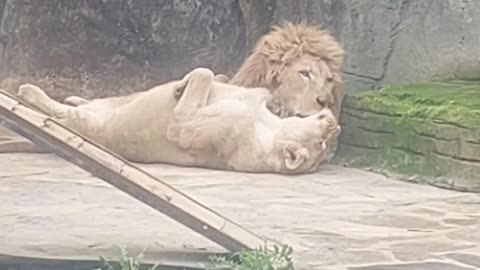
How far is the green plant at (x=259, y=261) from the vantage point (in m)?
3.29

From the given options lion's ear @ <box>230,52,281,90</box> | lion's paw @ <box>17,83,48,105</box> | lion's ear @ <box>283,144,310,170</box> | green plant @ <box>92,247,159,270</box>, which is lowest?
lion's ear @ <box>283,144,310,170</box>

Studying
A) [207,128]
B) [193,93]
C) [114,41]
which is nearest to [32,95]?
[193,93]

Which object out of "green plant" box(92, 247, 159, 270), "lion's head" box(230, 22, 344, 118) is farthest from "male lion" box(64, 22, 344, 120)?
"green plant" box(92, 247, 159, 270)

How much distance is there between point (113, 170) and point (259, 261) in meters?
0.60

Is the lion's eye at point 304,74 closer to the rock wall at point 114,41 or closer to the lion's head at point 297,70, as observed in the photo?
the lion's head at point 297,70

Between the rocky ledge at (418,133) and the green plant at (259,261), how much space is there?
7.32ft

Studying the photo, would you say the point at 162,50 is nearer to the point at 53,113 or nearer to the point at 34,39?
the point at 34,39

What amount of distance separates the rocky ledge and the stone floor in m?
0.14

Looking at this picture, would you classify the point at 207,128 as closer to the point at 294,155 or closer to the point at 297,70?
the point at 294,155

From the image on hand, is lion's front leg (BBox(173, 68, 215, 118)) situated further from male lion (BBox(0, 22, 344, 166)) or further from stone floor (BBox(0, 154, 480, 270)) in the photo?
stone floor (BBox(0, 154, 480, 270))

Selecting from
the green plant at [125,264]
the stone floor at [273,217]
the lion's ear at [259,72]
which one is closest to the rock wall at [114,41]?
the lion's ear at [259,72]

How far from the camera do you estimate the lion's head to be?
6359 mm

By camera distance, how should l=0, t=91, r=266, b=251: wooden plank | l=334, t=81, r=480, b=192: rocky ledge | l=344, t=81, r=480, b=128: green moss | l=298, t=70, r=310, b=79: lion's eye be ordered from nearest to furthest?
l=0, t=91, r=266, b=251: wooden plank
l=334, t=81, r=480, b=192: rocky ledge
l=344, t=81, r=480, b=128: green moss
l=298, t=70, r=310, b=79: lion's eye

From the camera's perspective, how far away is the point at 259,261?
3297mm
